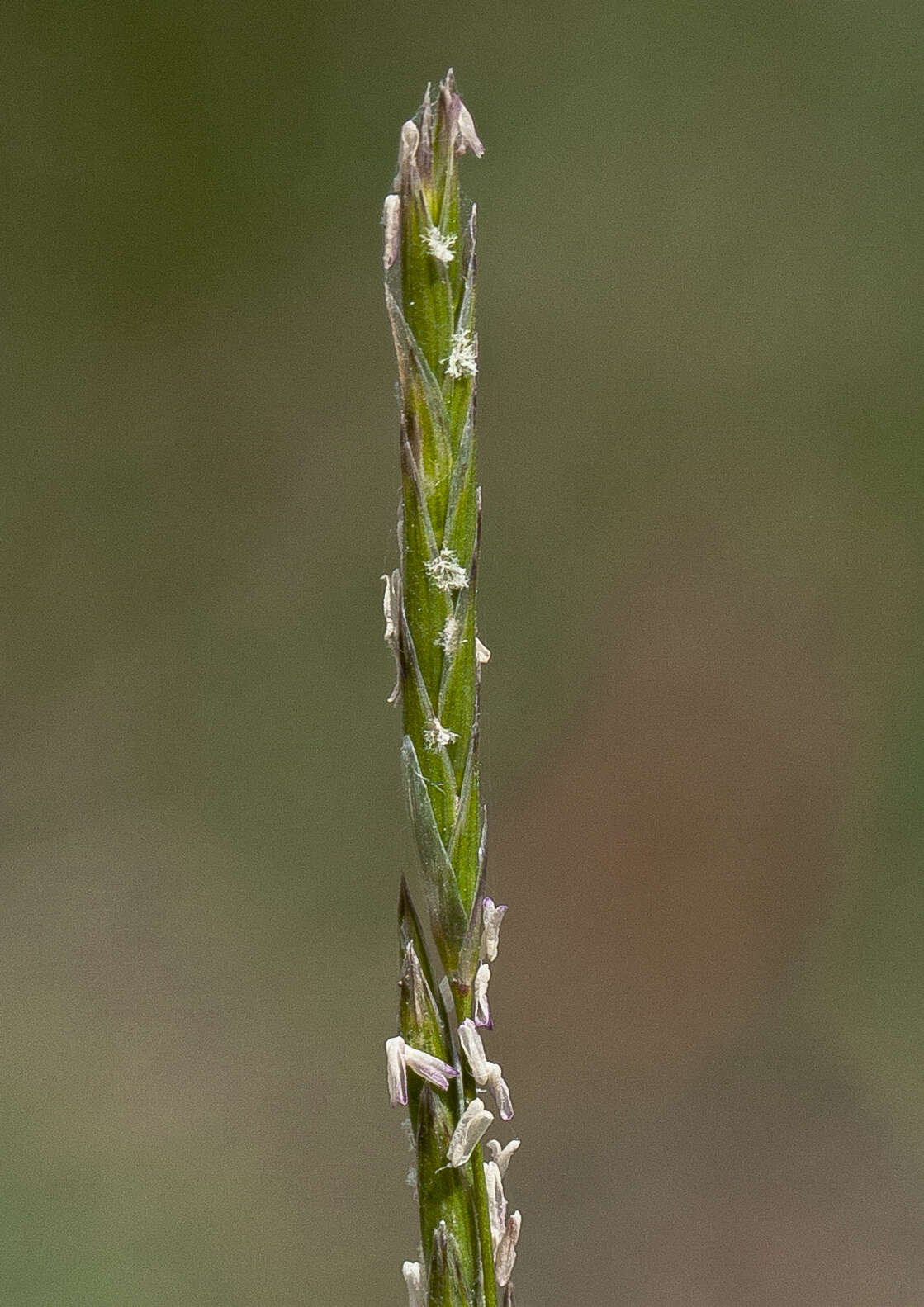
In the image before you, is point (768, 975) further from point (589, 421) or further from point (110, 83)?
point (110, 83)

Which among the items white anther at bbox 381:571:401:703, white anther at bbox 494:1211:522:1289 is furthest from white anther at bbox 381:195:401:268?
white anther at bbox 494:1211:522:1289

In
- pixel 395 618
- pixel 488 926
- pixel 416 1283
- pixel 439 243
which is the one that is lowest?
pixel 416 1283

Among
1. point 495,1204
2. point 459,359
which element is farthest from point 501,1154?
point 459,359

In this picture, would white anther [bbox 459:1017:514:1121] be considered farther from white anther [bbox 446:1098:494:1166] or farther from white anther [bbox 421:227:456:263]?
white anther [bbox 421:227:456:263]

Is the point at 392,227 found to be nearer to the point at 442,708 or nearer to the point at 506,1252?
the point at 442,708

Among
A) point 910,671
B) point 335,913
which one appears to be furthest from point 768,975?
point 335,913

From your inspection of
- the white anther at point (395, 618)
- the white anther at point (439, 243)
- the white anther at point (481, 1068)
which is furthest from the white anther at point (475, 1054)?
the white anther at point (439, 243)
